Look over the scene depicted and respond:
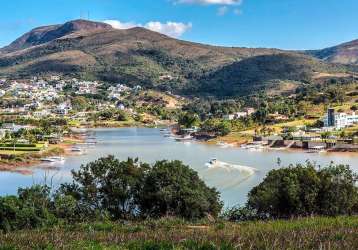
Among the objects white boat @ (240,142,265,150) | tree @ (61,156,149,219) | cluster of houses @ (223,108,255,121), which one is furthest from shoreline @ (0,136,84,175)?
cluster of houses @ (223,108,255,121)

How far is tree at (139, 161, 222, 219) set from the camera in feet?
58.4

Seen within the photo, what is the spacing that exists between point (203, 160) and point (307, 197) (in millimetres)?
30365

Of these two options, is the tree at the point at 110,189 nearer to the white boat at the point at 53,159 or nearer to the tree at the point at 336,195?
the tree at the point at 336,195

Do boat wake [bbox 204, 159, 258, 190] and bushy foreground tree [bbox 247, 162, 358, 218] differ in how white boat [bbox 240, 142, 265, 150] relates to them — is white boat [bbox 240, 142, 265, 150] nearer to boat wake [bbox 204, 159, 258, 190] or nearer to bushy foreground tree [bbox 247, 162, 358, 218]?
boat wake [bbox 204, 159, 258, 190]

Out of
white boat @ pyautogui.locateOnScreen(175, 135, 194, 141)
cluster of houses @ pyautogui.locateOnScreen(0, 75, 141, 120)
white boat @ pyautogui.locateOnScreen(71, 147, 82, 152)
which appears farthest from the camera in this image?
cluster of houses @ pyautogui.locateOnScreen(0, 75, 141, 120)

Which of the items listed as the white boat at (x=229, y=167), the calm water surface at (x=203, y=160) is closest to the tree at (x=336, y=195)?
the calm water surface at (x=203, y=160)

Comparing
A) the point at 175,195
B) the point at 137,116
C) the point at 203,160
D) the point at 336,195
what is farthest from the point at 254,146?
the point at 137,116

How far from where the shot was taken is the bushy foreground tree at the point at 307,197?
17.0 metres

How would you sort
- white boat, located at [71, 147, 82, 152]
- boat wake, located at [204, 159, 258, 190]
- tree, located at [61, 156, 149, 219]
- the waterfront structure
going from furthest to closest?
the waterfront structure < white boat, located at [71, 147, 82, 152] < boat wake, located at [204, 159, 258, 190] < tree, located at [61, 156, 149, 219]

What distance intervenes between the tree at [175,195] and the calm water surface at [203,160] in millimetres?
6903

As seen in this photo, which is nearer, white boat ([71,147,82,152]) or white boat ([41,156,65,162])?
white boat ([41,156,65,162])

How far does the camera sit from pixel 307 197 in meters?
17.0

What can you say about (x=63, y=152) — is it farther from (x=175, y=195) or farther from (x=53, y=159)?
(x=175, y=195)

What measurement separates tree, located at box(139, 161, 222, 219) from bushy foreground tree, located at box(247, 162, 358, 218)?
5.21 feet
